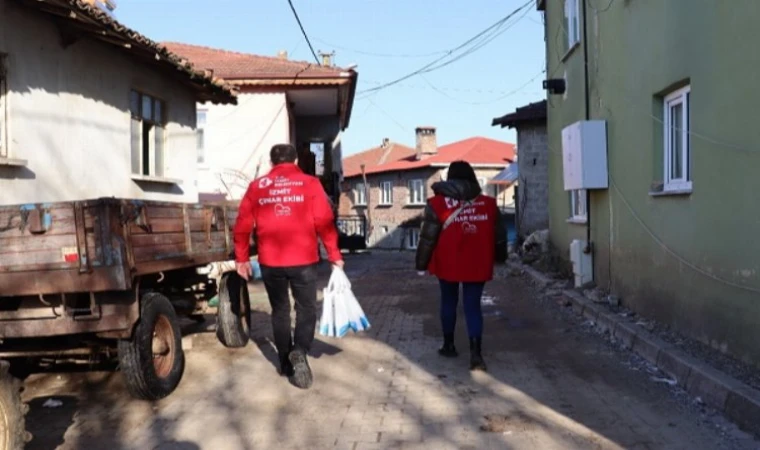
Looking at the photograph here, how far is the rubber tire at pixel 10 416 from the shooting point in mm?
3795

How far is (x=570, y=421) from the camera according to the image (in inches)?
195

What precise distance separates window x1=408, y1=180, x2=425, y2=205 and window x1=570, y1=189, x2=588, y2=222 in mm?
28662

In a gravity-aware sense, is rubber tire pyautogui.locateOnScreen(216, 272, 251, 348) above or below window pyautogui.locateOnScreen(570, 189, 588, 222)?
below

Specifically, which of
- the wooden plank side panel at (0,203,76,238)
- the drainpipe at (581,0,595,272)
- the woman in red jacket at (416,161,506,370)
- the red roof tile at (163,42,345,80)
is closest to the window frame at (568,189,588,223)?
the drainpipe at (581,0,595,272)

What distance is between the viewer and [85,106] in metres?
8.62

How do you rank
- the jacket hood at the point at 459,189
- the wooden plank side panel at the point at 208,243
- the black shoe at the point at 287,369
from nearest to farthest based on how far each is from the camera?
the black shoe at the point at 287,369, the wooden plank side panel at the point at 208,243, the jacket hood at the point at 459,189

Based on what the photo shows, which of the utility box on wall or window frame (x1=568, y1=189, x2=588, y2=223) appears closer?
the utility box on wall

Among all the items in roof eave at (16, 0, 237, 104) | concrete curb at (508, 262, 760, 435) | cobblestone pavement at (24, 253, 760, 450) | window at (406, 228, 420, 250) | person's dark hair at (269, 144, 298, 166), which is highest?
roof eave at (16, 0, 237, 104)

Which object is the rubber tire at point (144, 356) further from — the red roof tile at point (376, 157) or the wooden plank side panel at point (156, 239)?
the red roof tile at point (376, 157)

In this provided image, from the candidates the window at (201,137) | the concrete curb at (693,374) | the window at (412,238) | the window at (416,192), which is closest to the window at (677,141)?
the concrete curb at (693,374)

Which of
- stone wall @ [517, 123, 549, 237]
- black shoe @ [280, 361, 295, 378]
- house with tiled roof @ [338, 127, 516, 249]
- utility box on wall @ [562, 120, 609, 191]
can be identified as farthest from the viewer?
house with tiled roof @ [338, 127, 516, 249]

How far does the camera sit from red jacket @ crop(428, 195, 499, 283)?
651 centimetres

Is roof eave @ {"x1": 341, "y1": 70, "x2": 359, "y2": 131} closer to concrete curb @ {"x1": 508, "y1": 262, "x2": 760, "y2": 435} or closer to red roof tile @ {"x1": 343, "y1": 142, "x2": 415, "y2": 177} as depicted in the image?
concrete curb @ {"x1": 508, "y1": 262, "x2": 760, "y2": 435}

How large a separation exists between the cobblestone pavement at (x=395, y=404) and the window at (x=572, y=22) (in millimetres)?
5322
